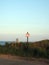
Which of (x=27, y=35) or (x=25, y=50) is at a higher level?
(x=27, y=35)

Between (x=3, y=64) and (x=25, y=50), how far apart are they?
8.71 meters

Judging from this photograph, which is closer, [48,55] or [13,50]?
[48,55]

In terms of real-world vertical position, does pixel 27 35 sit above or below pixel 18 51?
above

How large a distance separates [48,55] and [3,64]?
710cm

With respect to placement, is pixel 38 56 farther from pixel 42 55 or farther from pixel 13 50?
pixel 13 50

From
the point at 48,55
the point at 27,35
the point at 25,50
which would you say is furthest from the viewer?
the point at 27,35

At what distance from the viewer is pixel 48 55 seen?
84.4 ft

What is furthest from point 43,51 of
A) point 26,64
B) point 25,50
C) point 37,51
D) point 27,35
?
point 26,64

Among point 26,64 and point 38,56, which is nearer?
point 26,64

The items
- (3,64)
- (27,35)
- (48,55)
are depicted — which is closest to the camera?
(3,64)

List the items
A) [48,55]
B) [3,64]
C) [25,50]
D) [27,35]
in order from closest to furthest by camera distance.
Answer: [3,64] → [48,55] → [25,50] → [27,35]

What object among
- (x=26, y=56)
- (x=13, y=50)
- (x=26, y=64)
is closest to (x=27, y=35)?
(x=13, y=50)

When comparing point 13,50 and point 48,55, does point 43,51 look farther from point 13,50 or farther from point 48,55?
point 13,50

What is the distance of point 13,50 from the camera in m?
29.5
